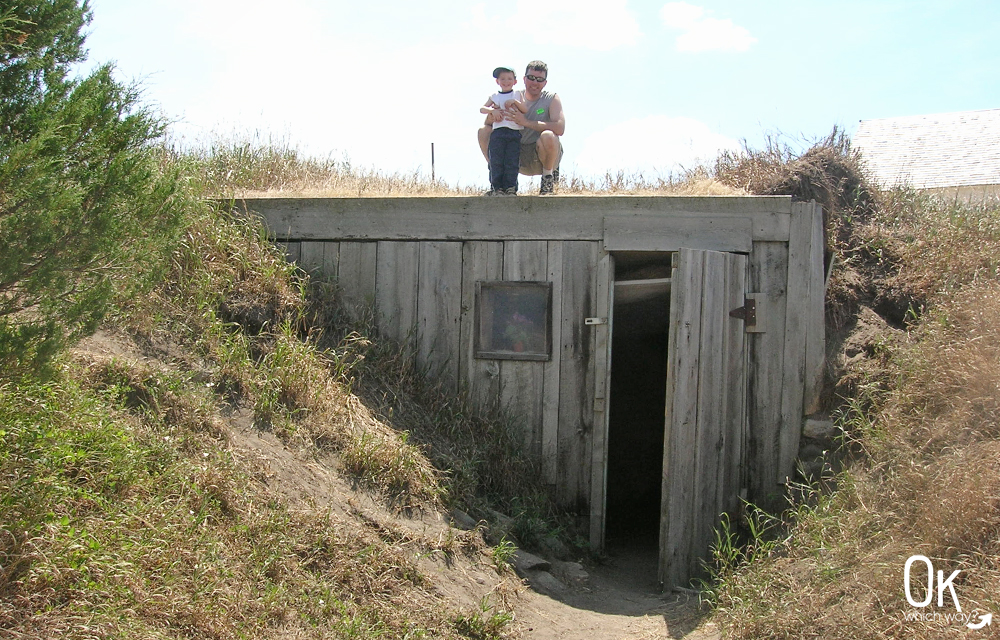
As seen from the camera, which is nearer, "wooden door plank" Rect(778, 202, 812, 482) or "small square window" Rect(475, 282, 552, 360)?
"wooden door plank" Rect(778, 202, 812, 482)

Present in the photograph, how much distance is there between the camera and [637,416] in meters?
10.1

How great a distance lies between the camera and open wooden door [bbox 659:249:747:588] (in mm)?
6484

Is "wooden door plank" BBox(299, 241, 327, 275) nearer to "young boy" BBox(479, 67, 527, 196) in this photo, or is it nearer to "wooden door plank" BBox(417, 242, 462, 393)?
"wooden door plank" BBox(417, 242, 462, 393)

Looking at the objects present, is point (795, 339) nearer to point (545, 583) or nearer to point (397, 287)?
point (545, 583)

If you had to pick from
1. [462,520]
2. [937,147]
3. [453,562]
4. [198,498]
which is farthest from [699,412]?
[937,147]

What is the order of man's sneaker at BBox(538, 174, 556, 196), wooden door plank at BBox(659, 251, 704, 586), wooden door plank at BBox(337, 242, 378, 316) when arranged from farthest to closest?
man's sneaker at BBox(538, 174, 556, 196), wooden door plank at BBox(337, 242, 378, 316), wooden door plank at BBox(659, 251, 704, 586)

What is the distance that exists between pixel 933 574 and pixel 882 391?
232cm

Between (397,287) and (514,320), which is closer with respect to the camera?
(514,320)

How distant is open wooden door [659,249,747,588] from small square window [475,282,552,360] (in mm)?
1247

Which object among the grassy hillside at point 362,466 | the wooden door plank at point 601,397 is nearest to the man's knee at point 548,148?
the wooden door plank at point 601,397

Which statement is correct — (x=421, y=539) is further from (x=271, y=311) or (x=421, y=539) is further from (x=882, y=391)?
(x=882, y=391)

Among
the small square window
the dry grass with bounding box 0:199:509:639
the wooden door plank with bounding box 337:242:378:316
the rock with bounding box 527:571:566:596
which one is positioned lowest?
the rock with bounding box 527:571:566:596

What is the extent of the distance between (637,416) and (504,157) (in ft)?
12.0

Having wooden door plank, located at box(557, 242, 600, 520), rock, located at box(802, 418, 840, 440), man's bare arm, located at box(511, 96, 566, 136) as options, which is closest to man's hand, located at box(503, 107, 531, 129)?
man's bare arm, located at box(511, 96, 566, 136)
